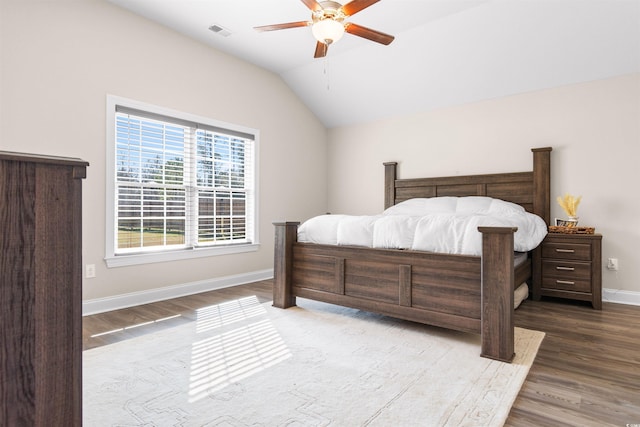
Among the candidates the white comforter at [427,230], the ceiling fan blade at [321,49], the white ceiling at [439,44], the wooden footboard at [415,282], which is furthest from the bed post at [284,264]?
the white ceiling at [439,44]

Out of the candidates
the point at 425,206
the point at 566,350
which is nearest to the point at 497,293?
the point at 566,350

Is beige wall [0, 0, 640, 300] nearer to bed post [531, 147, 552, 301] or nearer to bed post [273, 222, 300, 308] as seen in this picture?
bed post [531, 147, 552, 301]

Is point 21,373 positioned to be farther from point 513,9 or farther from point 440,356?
point 513,9

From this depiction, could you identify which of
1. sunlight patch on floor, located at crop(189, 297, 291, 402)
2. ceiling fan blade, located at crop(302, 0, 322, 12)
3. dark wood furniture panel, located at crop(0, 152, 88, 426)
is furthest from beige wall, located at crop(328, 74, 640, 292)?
dark wood furniture panel, located at crop(0, 152, 88, 426)

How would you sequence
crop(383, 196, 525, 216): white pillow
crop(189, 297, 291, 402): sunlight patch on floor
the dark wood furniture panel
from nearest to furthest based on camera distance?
the dark wood furniture panel < crop(189, 297, 291, 402): sunlight patch on floor < crop(383, 196, 525, 216): white pillow

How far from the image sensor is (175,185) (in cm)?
374

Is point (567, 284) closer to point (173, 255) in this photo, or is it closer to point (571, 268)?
point (571, 268)

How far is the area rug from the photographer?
1.55 meters

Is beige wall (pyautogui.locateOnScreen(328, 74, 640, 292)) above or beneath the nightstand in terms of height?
above

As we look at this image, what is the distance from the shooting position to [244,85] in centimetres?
445

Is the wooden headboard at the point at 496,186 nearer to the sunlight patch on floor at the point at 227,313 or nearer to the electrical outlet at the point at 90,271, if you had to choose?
the sunlight patch on floor at the point at 227,313

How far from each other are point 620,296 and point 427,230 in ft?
8.25

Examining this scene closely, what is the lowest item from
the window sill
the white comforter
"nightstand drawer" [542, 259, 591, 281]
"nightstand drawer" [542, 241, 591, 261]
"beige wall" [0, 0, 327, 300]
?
"nightstand drawer" [542, 259, 591, 281]

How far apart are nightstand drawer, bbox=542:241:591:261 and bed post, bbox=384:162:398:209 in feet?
6.49
